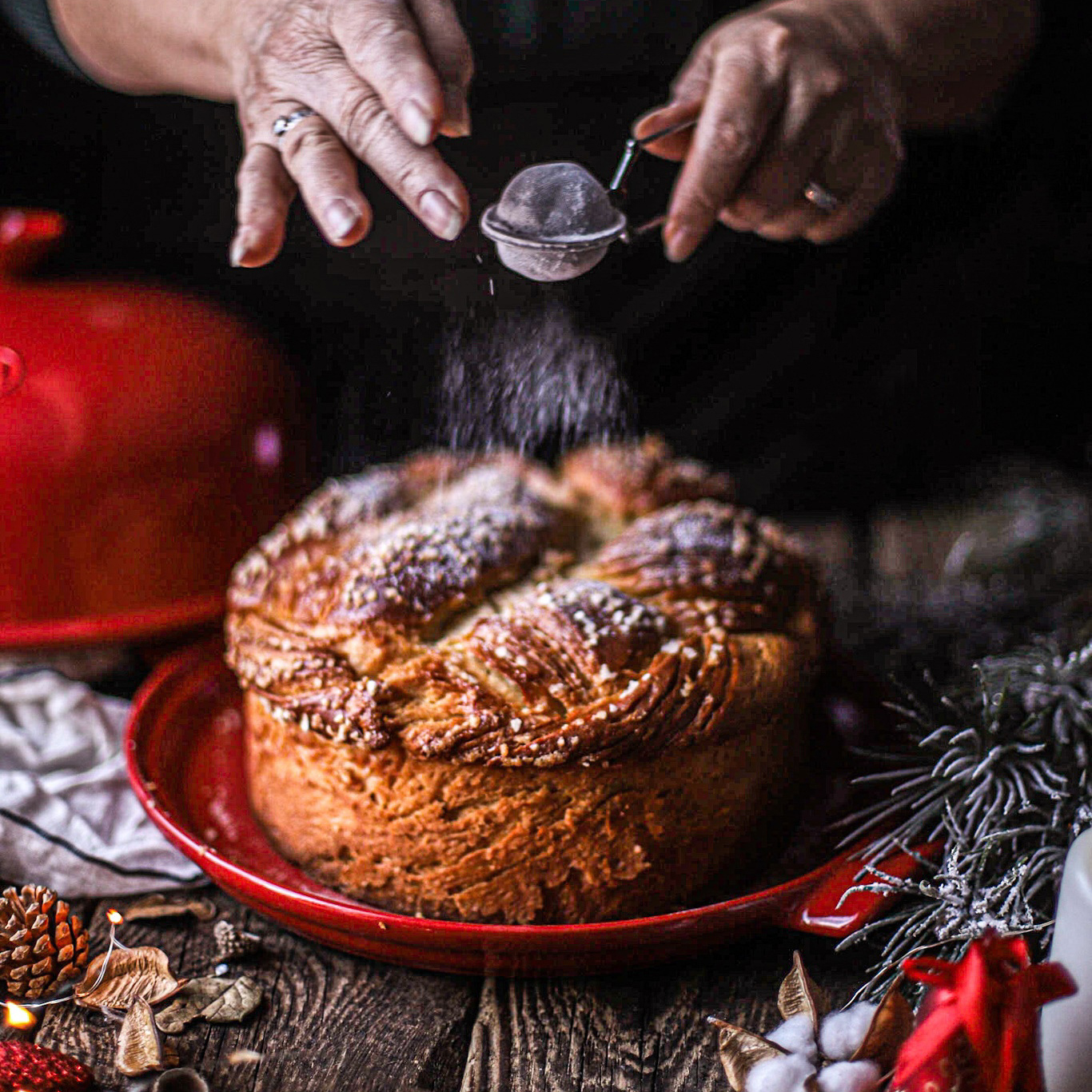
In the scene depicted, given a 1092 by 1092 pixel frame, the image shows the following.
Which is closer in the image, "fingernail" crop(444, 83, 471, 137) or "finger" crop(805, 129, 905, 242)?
"fingernail" crop(444, 83, 471, 137)

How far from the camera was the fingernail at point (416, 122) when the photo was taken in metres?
0.87

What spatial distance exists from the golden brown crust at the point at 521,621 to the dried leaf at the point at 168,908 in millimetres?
213

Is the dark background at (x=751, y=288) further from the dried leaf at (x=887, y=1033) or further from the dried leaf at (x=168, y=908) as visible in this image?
the dried leaf at (x=887, y=1033)

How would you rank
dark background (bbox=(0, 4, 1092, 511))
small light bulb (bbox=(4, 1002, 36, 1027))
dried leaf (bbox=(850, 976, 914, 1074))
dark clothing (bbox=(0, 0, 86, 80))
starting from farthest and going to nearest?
dark background (bbox=(0, 4, 1092, 511))
dark clothing (bbox=(0, 0, 86, 80))
small light bulb (bbox=(4, 1002, 36, 1027))
dried leaf (bbox=(850, 976, 914, 1074))

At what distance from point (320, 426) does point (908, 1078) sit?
3.97ft

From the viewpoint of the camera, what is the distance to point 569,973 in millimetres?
1022

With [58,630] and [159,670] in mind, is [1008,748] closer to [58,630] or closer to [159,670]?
[159,670]

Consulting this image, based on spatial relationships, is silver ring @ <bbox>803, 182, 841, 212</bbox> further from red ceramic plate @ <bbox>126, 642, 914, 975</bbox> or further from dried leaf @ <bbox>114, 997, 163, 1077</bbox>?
dried leaf @ <bbox>114, 997, 163, 1077</bbox>

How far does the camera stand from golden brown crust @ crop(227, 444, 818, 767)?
1.02 metres

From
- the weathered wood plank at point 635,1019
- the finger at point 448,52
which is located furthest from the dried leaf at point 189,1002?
the finger at point 448,52

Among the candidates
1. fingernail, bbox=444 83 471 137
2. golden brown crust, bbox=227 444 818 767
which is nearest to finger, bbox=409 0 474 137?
fingernail, bbox=444 83 471 137

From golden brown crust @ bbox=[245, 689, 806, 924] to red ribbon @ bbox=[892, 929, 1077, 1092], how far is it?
32 centimetres

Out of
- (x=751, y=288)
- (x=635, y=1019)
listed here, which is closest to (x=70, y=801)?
(x=635, y=1019)

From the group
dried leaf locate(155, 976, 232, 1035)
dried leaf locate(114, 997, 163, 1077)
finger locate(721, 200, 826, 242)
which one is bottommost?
dried leaf locate(155, 976, 232, 1035)
